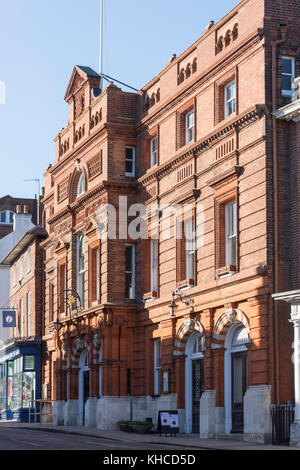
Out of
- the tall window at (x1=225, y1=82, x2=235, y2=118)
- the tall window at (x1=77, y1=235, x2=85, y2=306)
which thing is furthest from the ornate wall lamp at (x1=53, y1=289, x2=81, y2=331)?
the tall window at (x1=225, y1=82, x2=235, y2=118)

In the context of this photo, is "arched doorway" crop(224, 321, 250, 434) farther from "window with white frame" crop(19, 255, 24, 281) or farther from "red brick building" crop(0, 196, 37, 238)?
"red brick building" crop(0, 196, 37, 238)

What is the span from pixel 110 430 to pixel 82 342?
5.85 metres

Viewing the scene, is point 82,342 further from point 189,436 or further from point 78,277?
point 189,436

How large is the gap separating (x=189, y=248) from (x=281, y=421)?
30.1 ft

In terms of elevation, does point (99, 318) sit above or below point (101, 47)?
below

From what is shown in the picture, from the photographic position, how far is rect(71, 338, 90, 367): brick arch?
146 ft

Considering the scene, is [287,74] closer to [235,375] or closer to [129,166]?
[235,375]

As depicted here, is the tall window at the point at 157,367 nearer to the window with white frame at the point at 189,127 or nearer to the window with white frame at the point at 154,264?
the window with white frame at the point at 154,264

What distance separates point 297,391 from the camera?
2812 cm

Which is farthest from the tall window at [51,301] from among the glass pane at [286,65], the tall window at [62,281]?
the glass pane at [286,65]

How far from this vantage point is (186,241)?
37.1 meters

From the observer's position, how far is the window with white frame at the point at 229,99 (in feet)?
113

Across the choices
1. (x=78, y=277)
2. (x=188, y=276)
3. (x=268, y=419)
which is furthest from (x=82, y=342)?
(x=268, y=419)

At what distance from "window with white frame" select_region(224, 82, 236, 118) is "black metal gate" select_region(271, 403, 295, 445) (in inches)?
416
